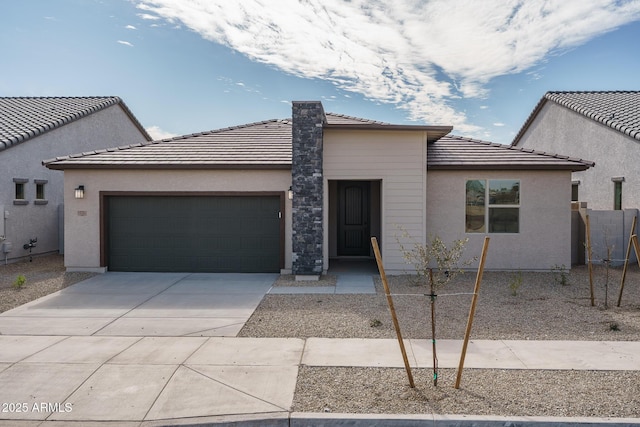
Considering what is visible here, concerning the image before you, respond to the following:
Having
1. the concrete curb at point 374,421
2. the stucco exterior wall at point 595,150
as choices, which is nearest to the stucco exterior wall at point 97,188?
the concrete curb at point 374,421

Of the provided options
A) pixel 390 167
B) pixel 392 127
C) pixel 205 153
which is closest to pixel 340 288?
pixel 390 167

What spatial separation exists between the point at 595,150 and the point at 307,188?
1215 centimetres

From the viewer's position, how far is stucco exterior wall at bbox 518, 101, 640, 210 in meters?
14.4

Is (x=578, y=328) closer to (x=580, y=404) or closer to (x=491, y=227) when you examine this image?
(x=580, y=404)

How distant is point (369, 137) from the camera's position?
11.4 metres

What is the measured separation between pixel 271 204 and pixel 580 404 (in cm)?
881

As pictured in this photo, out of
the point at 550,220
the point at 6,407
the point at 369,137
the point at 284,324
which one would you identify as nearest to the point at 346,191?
the point at 369,137

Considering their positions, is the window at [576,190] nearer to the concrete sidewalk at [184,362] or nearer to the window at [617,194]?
the window at [617,194]

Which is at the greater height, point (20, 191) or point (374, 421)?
point (20, 191)

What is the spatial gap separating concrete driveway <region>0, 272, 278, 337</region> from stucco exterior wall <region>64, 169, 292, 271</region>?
3.76ft

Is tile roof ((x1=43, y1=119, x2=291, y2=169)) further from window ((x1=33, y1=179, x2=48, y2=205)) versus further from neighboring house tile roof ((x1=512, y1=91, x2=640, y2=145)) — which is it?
neighboring house tile roof ((x1=512, y1=91, x2=640, y2=145))

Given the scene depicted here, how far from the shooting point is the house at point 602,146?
13.5 metres

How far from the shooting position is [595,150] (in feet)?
53.4

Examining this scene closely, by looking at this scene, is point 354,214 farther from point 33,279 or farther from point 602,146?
point 602,146
